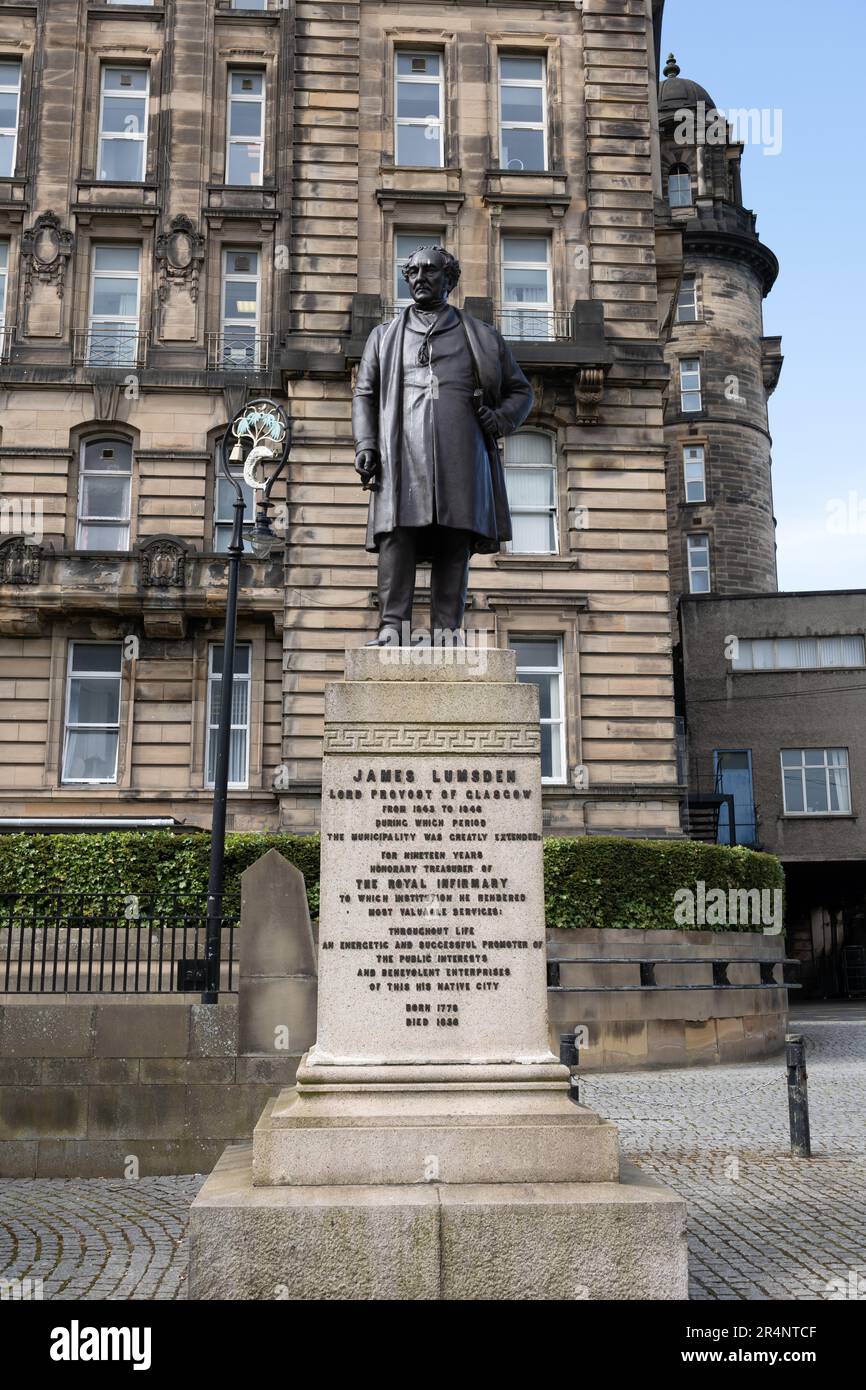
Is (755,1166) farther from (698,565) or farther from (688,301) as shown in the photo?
(688,301)

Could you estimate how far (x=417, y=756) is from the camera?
777 cm

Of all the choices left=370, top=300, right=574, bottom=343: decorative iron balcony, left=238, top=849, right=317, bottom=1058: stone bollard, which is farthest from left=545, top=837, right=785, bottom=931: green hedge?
left=370, top=300, right=574, bottom=343: decorative iron balcony

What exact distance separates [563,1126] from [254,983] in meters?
6.20

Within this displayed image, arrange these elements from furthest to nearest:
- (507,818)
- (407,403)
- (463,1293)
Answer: (407,403) < (507,818) < (463,1293)

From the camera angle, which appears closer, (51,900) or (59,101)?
(51,900)

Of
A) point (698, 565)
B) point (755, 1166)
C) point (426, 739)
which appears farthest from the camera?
point (698, 565)

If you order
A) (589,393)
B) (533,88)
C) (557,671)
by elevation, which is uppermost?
(533,88)

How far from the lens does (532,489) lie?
2909cm

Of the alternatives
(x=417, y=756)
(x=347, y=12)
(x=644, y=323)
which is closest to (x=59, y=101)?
(x=347, y=12)

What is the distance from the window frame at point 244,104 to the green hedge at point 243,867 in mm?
17025

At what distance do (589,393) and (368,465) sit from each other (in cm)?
2076

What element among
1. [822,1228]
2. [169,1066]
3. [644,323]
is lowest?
[822,1228]

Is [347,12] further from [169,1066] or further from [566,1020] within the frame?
[169,1066]

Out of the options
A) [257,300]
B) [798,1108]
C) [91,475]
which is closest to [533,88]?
[257,300]
